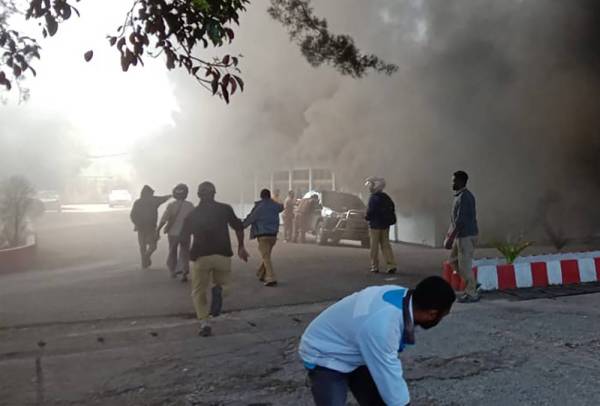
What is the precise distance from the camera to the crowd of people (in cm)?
223

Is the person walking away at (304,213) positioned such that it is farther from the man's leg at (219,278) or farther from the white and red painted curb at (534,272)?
the man's leg at (219,278)

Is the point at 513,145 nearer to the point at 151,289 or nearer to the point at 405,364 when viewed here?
the point at 151,289

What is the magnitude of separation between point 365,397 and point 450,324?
3.46m

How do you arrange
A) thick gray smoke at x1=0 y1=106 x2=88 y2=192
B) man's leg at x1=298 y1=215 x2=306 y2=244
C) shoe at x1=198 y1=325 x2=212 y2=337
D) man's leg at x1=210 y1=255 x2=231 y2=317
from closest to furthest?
1. shoe at x1=198 y1=325 x2=212 y2=337
2. man's leg at x1=210 y1=255 x2=231 y2=317
3. man's leg at x1=298 y1=215 x2=306 y2=244
4. thick gray smoke at x1=0 y1=106 x2=88 y2=192

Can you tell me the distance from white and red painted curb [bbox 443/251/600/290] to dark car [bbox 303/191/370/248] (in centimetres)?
598

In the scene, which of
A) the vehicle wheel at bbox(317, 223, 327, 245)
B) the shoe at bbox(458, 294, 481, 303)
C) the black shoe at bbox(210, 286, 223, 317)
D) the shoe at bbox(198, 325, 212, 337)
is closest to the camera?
the shoe at bbox(198, 325, 212, 337)

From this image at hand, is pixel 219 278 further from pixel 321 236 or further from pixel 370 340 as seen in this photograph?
pixel 321 236

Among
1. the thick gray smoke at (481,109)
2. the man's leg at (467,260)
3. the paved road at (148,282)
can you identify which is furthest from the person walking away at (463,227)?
the thick gray smoke at (481,109)

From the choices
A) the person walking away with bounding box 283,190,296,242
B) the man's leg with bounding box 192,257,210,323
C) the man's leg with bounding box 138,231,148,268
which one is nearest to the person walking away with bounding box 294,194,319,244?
the person walking away with bounding box 283,190,296,242

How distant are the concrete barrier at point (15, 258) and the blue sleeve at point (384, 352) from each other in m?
10.2

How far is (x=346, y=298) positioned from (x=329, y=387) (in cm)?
36

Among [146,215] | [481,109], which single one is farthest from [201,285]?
[481,109]

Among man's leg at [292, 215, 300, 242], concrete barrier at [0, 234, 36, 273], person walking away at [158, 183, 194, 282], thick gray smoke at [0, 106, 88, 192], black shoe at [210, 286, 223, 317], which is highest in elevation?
thick gray smoke at [0, 106, 88, 192]

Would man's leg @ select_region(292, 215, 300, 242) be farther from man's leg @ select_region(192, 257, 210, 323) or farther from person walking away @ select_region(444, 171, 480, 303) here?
man's leg @ select_region(192, 257, 210, 323)
